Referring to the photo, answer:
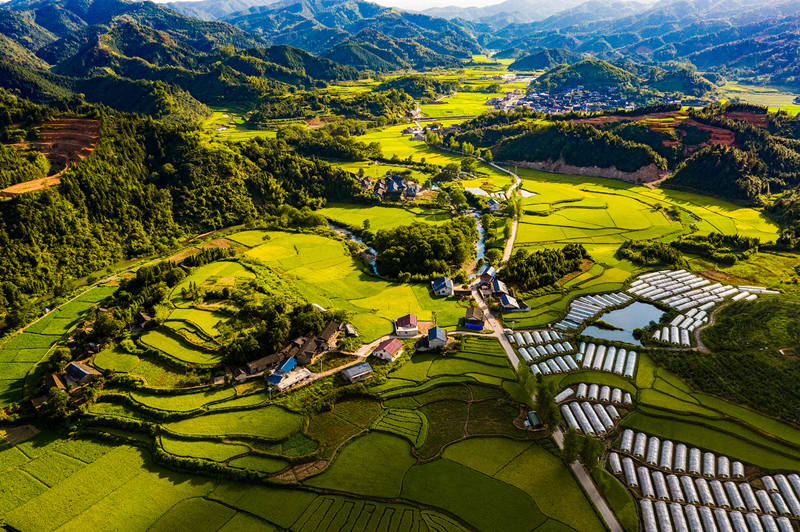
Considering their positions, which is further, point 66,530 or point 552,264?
point 552,264

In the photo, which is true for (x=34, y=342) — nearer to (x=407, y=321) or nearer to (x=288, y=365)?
(x=288, y=365)

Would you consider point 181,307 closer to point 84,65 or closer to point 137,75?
point 137,75

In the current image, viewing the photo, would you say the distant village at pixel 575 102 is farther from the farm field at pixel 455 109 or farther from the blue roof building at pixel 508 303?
the blue roof building at pixel 508 303

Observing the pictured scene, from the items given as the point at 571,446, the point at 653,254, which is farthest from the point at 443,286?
the point at 653,254

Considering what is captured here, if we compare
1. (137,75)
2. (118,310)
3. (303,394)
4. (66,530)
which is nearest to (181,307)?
(118,310)

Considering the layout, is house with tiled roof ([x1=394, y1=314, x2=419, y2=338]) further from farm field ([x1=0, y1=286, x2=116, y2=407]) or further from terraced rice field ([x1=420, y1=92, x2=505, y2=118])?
terraced rice field ([x1=420, y1=92, x2=505, y2=118])

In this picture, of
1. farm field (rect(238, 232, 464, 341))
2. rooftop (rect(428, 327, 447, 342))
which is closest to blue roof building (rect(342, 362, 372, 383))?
farm field (rect(238, 232, 464, 341))

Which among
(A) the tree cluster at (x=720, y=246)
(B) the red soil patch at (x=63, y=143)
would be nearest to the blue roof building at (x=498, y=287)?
(A) the tree cluster at (x=720, y=246)
